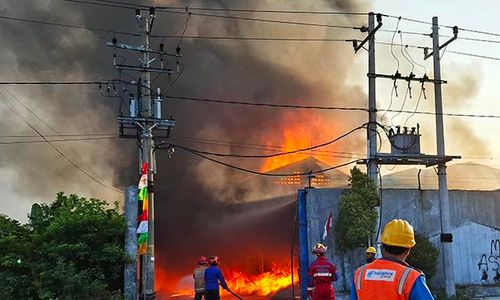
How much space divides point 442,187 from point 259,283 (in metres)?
6.93

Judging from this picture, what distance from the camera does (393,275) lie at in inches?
109

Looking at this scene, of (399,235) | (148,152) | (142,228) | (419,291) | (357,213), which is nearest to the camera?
(419,291)

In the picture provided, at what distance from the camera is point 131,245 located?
1288 centimetres

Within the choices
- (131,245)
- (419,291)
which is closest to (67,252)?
(131,245)

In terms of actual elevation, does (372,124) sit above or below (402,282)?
above

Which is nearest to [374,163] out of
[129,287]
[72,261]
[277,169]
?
[129,287]

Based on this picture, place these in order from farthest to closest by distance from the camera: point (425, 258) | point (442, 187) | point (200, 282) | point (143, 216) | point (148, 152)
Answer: point (442, 187) < point (148, 152) < point (425, 258) < point (143, 216) < point (200, 282)

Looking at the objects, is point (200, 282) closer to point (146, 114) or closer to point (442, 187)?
point (146, 114)

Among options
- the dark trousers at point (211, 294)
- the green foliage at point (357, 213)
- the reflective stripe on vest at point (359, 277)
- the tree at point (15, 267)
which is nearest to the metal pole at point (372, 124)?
the green foliage at point (357, 213)

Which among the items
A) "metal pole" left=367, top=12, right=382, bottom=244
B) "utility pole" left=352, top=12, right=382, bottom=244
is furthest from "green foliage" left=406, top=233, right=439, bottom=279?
"metal pole" left=367, top=12, right=382, bottom=244

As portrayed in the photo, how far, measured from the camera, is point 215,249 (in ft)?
68.6

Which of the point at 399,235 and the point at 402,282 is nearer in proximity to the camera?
the point at 402,282

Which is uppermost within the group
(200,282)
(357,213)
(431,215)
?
(357,213)

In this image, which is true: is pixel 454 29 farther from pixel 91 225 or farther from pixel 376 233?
pixel 91 225
